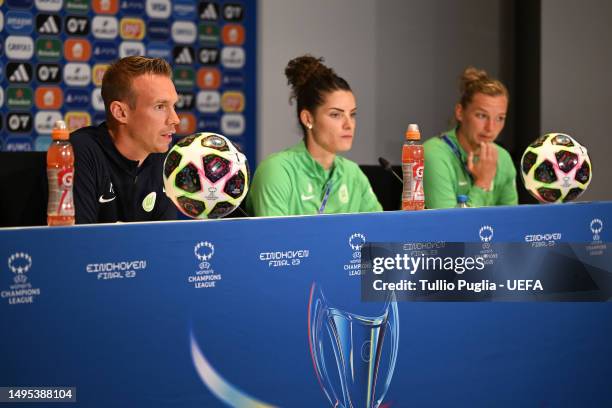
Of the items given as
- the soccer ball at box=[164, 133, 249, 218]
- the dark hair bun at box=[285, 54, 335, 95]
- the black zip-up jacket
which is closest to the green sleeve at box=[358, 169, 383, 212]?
the dark hair bun at box=[285, 54, 335, 95]

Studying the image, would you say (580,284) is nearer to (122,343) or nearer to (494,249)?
(494,249)

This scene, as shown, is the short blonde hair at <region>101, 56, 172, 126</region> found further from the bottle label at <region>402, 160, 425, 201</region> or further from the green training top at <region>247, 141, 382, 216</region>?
the bottle label at <region>402, 160, 425, 201</region>

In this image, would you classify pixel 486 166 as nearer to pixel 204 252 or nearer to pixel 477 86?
pixel 477 86

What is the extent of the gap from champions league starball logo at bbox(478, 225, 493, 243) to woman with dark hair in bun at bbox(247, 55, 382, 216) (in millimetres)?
859

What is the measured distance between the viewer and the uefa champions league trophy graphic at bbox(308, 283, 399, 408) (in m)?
2.10

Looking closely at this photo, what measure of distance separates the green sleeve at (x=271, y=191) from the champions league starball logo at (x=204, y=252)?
104cm

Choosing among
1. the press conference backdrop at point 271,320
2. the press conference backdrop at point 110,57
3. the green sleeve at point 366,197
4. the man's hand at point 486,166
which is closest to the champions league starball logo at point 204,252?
the press conference backdrop at point 271,320

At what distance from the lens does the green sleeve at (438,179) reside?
3414 mm

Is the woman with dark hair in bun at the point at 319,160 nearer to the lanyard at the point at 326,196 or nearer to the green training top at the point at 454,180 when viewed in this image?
the lanyard at the point at 326,196

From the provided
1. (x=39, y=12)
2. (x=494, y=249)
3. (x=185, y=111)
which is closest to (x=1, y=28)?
(x=39, y=12)

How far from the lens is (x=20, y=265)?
5.49 feet

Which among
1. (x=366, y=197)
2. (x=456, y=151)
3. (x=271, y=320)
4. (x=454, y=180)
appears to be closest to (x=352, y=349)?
(x=271, y=320)

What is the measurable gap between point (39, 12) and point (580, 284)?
111 inches

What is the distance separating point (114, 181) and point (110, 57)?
1.86 meters
